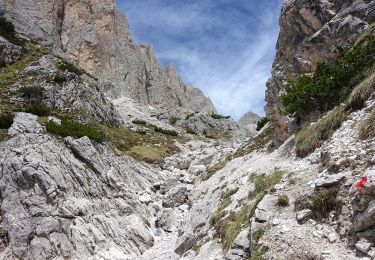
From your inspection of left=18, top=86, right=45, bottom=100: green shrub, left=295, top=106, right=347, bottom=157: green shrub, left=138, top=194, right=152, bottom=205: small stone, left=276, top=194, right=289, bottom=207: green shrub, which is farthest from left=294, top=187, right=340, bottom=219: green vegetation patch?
left=18, top=86, right=45, bottom=100: green shrub

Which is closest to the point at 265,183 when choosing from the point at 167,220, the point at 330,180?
the point at 330,180

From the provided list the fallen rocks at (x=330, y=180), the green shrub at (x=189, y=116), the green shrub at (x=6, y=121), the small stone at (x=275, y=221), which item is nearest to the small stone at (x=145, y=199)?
the green shrub at (x=6, y=121)

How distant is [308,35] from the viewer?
2981 centimetres

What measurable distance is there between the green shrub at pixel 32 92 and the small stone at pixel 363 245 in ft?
116

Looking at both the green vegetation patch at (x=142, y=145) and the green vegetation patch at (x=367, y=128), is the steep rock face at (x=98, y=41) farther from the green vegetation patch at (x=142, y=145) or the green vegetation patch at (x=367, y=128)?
the green vegetation patch at (x=367, y=128)

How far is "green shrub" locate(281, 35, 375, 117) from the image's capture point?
1759 centimetres

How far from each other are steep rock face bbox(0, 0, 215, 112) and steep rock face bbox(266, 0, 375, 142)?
66467 mm

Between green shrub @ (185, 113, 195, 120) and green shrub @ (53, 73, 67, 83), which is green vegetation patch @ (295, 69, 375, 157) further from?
green shrub @ (185, 113, 195, 120)

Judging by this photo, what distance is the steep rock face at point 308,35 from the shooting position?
966 inches

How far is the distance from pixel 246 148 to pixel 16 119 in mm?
18650

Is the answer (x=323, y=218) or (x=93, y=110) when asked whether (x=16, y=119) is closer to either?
(x=93, y=110)

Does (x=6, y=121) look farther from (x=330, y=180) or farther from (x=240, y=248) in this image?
(x=330, y=180)

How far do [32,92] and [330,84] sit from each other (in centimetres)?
3074

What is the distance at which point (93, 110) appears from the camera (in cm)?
4222
